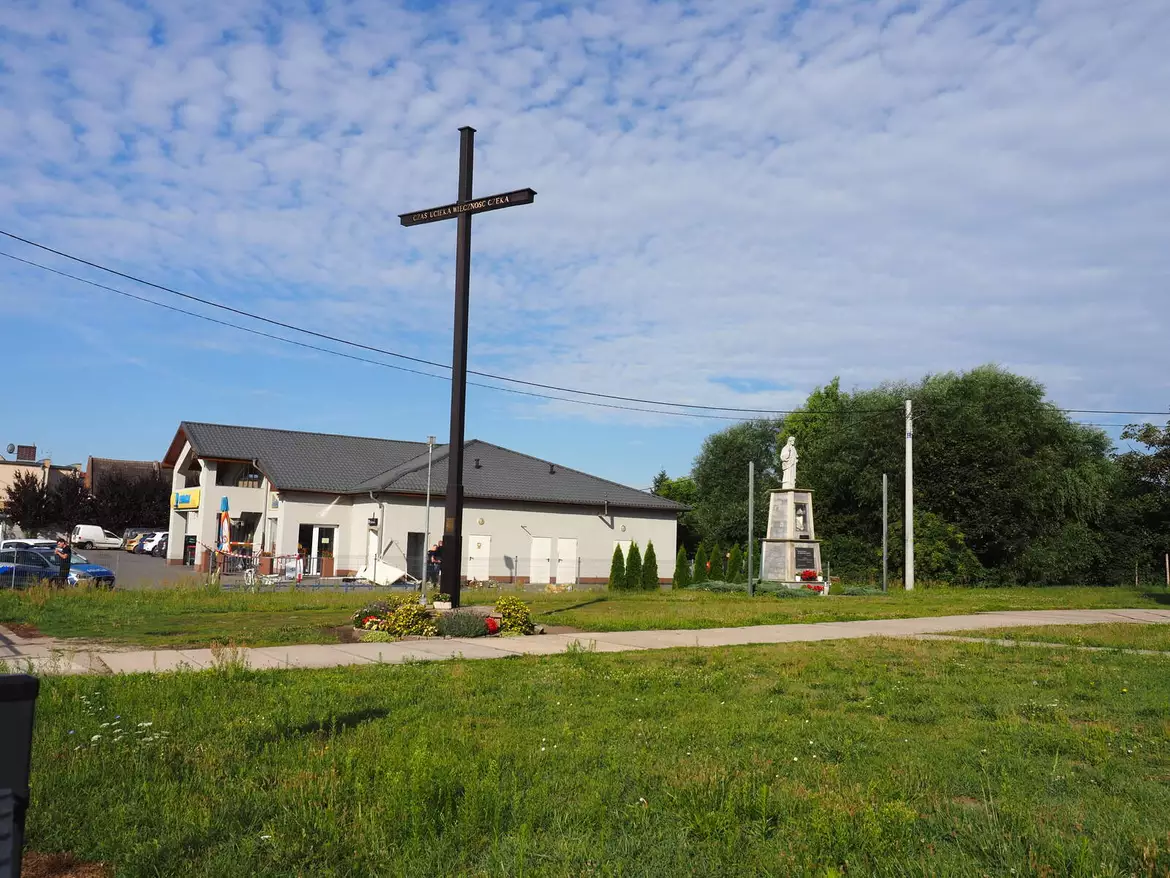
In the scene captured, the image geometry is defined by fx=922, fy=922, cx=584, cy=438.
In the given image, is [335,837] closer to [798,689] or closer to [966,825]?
[966,825]

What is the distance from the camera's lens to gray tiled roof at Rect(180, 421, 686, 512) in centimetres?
4134

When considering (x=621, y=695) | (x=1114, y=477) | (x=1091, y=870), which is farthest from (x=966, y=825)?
(x=1114, y=477)

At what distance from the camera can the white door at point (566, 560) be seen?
140 feet

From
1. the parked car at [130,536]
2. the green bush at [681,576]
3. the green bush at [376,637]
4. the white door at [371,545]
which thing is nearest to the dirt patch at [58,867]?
the green bush at [376,637]

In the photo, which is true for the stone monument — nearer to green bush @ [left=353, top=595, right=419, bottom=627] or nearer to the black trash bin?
green bush @ [left=353, top=595, right=419, bottom=627]

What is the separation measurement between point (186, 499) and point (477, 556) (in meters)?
16.2

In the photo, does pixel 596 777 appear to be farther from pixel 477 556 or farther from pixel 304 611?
pixel 477 556

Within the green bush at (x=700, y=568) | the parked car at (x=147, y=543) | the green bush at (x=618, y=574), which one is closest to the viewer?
the green bush at (x=618, y=574)

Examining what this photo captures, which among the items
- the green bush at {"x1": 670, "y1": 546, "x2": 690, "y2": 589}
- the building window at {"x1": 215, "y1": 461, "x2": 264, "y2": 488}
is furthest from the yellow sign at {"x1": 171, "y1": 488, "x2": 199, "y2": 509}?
the green bush at {"x1": 670, "y1": 546, "x2": 690, "y2": 589}

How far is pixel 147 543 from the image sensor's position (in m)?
59.8

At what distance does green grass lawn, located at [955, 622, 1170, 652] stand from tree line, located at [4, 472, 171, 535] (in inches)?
2532

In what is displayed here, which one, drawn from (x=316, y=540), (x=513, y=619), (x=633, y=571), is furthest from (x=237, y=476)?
(x=513, y=619)

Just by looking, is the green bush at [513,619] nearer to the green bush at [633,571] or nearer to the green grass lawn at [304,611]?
the green grass lawn at [304,611]

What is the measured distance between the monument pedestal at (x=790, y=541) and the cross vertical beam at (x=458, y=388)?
19266mm
